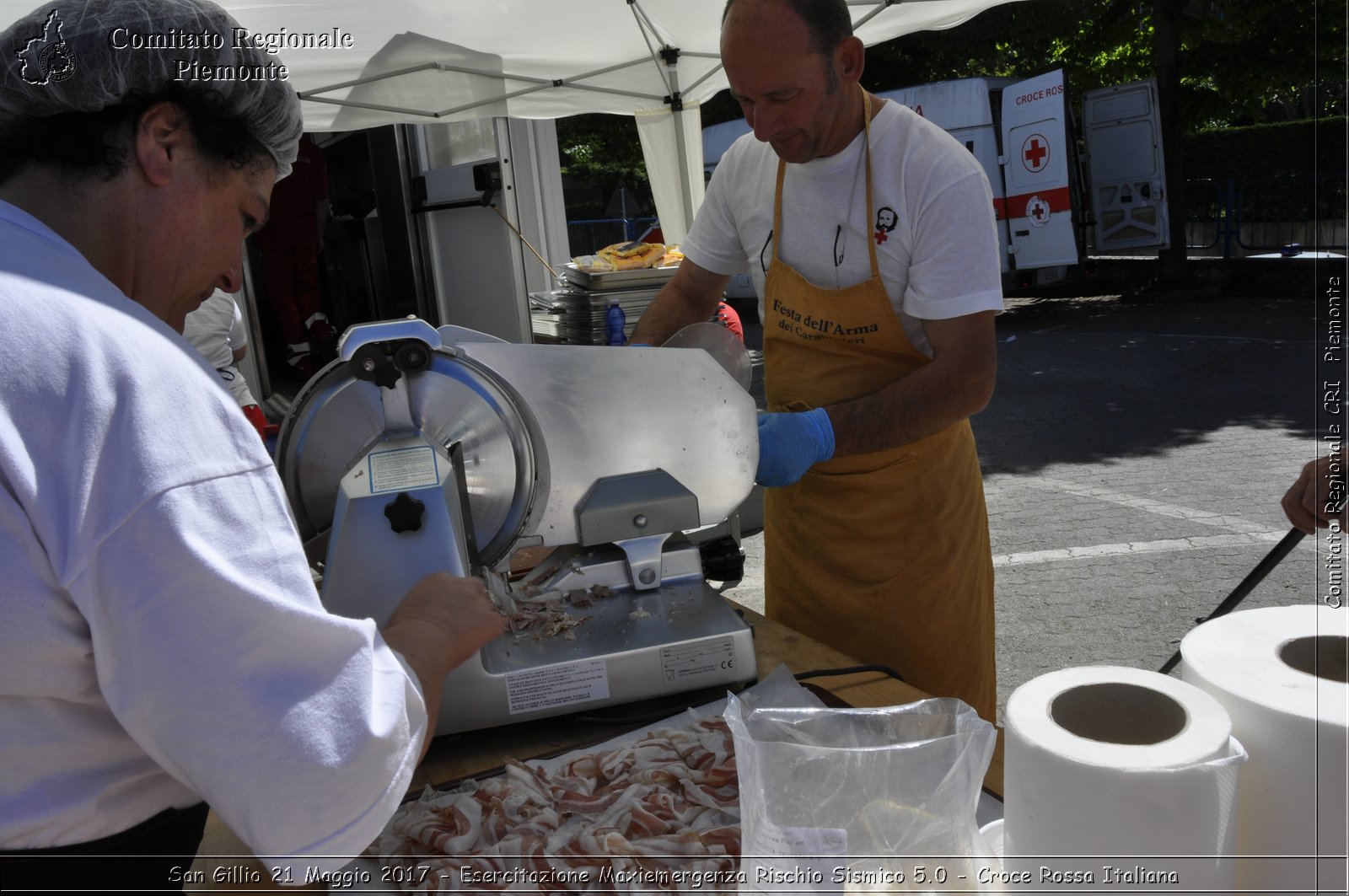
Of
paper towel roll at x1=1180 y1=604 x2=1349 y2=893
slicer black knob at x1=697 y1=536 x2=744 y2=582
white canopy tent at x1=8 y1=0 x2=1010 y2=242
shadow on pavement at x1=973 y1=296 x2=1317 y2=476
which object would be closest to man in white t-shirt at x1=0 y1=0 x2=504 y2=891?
paper towel roll at x1=1180 y1=604 x2=1349 y2=893

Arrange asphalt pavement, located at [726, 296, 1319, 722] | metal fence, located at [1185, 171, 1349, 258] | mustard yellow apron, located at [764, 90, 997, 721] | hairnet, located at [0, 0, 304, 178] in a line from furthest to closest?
metal fence, located at [1185, 171, 1349, 258]
asphalt pavement, located at [726, 296, 1319, 722]
mustard yellow apron, located at [764, 90, 997, 721]
hairnet, located at [0, 0, 304, 178]

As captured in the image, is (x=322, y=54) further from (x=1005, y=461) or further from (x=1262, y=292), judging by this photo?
(x=1262, y=292)

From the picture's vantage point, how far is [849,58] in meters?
1.98

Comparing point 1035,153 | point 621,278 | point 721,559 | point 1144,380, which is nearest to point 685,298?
point 721,559

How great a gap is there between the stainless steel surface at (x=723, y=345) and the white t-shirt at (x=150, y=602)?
42.7 inches

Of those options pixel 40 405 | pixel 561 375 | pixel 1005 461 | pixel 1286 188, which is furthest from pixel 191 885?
pixel 1286 188

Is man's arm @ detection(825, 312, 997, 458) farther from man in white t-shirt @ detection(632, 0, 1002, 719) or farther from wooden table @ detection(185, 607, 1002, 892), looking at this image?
wooden table @ detection(185, 607, 1002, 892)

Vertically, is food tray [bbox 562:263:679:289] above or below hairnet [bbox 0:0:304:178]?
below

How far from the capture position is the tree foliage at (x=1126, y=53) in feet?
37.6

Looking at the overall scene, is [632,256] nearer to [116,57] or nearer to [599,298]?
[599,298]

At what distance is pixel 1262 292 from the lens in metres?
12.4

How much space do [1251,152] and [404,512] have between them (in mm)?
17882

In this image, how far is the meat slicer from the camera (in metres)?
1.32

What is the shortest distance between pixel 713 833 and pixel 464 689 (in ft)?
1.45
